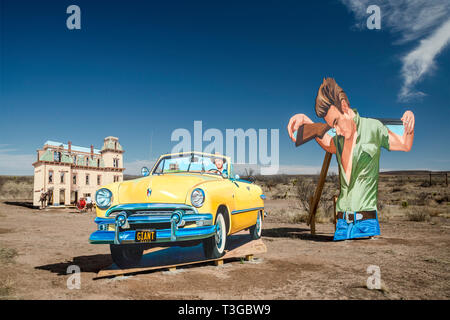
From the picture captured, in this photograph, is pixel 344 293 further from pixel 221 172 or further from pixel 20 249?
pixel 20 249

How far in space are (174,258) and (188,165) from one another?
1877 millimetres

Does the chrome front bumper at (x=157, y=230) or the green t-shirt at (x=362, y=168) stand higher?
the green t-shirt at (x=362, y=168)

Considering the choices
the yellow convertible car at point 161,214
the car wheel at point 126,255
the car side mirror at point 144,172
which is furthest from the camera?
the car side mirror at point 144,172

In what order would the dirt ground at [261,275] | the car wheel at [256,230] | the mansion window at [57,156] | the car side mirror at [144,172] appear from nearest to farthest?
the dirt ground at [261,275] < the car side mirror at [144,172] < the car wheel at [256,230] < the mansion window at [57,156]

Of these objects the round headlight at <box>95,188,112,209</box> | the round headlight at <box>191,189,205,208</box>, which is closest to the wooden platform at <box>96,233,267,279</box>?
the round headlight at <box>95,188,112,209</box>

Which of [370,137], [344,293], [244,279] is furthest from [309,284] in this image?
[370,137]

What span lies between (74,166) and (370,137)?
86.1 feet

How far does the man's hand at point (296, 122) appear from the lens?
33.6 feet

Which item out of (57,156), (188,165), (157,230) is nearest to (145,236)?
(157,230)

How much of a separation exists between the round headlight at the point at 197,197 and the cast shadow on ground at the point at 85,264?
2.07 meters

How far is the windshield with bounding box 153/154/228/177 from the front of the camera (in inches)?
271

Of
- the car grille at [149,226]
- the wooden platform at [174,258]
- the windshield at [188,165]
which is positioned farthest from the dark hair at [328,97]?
the car grille at [149,226]

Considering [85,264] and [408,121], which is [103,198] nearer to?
[85,264]

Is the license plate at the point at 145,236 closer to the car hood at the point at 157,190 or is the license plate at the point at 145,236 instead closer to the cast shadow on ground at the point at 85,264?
the car hood at the point at 157,190
